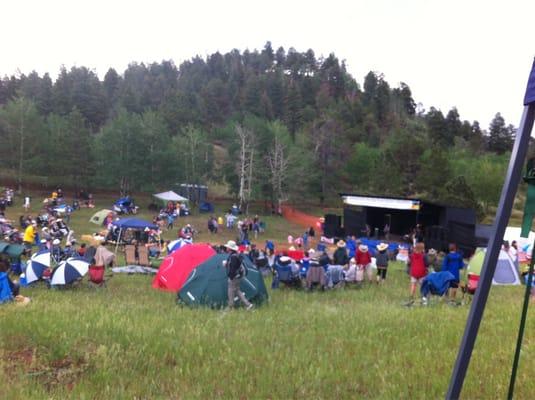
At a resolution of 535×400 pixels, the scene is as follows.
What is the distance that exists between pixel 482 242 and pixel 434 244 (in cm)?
229

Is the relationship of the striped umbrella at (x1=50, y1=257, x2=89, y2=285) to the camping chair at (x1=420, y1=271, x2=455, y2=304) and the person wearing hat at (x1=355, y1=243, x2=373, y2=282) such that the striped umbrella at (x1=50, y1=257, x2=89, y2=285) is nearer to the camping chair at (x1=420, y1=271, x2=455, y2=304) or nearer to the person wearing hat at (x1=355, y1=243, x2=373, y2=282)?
the person wearing hat at (x1=355, y1=243, x2=373, y2=282)

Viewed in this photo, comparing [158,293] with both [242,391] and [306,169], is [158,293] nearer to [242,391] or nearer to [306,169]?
[242,391]

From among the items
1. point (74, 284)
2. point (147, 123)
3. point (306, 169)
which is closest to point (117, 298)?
point (74, 284)

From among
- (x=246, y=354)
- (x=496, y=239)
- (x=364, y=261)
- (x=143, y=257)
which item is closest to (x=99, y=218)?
(x=143, y=257)

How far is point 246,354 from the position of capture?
5.90 m

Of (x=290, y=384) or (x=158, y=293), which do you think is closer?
(x=290, y=384)

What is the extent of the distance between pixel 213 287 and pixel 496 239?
8.23 metres

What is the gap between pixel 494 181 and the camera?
5119 cm

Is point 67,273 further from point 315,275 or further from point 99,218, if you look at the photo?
point 99,218

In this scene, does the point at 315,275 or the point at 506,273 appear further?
the point at 506,273

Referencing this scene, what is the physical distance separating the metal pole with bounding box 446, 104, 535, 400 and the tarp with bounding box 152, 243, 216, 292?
10.6m

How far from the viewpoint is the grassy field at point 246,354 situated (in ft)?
15.7

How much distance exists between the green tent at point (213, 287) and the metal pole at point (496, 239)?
757cm

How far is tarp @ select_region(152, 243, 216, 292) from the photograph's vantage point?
1334cm
